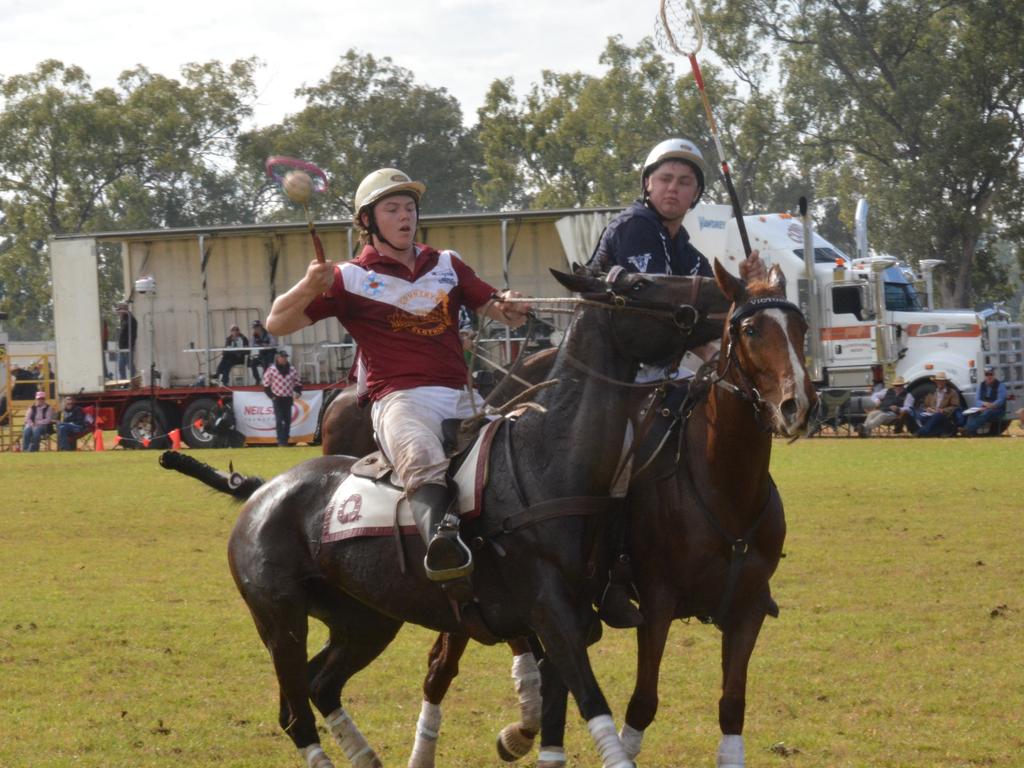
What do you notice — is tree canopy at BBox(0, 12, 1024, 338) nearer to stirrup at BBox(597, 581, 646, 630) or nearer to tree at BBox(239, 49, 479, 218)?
tree at BBox(239, 49, 479, 218)

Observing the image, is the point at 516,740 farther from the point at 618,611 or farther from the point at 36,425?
the point at 36,425

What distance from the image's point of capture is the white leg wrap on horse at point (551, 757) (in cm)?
659

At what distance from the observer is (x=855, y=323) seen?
31.8 metres

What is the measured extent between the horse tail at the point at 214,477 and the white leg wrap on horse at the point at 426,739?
148 centimetres

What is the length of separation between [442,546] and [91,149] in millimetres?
67653

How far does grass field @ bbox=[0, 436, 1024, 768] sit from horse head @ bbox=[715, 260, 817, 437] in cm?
226

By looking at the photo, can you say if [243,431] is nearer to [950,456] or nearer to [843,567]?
[950,456]

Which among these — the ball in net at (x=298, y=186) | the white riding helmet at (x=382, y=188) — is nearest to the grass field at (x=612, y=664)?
the white riding helmet at (x=382, y=188)

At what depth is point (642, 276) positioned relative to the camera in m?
6.46

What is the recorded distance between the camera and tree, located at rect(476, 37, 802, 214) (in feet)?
227

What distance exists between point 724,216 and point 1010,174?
25821 millimetres

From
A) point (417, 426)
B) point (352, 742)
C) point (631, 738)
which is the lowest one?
point (352, 742)

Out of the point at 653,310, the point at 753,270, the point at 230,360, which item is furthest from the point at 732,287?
the point at 230,360

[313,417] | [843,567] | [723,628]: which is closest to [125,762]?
[723,628]
